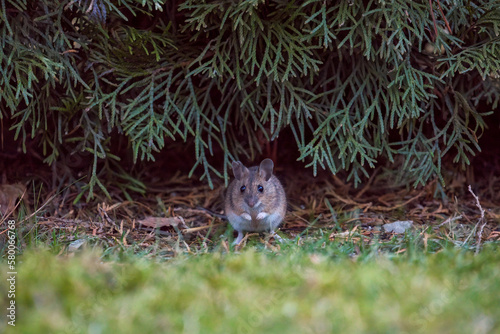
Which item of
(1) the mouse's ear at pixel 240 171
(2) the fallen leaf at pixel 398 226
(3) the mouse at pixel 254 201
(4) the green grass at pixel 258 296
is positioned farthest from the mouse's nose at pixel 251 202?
(4) the green grass at pixel 258 296

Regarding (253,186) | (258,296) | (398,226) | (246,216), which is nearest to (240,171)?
(253,186)

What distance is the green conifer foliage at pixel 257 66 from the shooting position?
443 cm

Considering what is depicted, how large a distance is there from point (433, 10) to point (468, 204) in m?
2.01

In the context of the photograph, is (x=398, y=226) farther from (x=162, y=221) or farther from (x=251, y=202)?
(x=162, y=221)

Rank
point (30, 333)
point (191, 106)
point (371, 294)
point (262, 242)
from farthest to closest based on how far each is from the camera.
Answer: point (191, 106) → point (262, 242) → point (371, 294) → point (30, 333)

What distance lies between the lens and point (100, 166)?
18.8ft

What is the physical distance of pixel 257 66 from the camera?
15.6ft

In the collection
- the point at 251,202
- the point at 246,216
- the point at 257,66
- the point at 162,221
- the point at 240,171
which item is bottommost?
the point at 162,221

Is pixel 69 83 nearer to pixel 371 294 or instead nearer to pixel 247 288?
pixel 247 288

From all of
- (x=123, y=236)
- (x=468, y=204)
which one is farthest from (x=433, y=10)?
(x=123, y=236)

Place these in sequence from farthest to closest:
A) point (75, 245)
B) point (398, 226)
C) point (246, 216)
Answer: point (398, 226) < point (246, 216) < point (75, 245)

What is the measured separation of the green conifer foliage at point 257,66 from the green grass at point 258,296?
6.05 ft

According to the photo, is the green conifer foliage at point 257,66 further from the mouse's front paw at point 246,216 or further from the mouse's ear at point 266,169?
the mouse's front paw at point 246,216

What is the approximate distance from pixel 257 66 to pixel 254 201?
1133 millimetres
